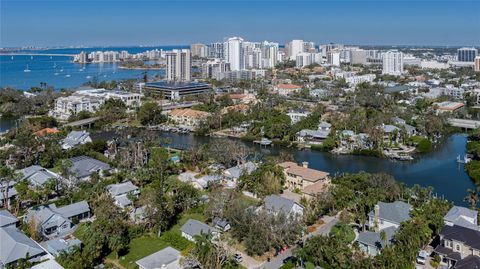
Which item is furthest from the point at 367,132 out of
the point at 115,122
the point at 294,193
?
the point at 115,122

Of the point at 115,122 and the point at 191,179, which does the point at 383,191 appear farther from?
the point at 115,122

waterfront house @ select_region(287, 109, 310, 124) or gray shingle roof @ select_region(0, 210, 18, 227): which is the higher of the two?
waterfront house @ select_region(287, 109, 310, 124)

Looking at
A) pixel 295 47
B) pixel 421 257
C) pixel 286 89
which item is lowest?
pixel 421 257

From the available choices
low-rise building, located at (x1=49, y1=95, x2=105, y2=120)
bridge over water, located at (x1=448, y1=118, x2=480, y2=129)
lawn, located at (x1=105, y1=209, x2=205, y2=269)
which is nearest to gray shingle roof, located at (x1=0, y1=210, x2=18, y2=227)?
lawn, located at (x1=105, y1=209, x2=205, y2=269)

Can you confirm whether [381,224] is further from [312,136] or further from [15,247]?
[312,136]

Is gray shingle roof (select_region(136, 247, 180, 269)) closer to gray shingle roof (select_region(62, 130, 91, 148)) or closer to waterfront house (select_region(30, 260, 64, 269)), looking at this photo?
waterfront house (select_region(30, 260, 64, 269))

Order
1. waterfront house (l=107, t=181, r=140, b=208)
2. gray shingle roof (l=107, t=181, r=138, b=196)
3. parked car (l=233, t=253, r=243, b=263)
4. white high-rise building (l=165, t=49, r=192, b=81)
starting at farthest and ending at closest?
white high-rise building (l=165, t=49, r=192, b=81) → gray shingle roof (l=107, t=181, r=138, b=196) → waterfront house (l=107, t=181, r=140, b=208) → parked car (l=233, t=253, r=243, b=263)

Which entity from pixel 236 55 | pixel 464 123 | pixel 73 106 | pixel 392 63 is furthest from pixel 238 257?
pixel 236 55
